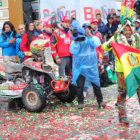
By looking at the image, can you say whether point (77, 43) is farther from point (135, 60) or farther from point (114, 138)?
point (114, 138)

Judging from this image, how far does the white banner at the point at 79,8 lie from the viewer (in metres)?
11.2

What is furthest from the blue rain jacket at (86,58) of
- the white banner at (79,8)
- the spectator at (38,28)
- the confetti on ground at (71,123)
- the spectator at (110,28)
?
the spectator at (110,28)

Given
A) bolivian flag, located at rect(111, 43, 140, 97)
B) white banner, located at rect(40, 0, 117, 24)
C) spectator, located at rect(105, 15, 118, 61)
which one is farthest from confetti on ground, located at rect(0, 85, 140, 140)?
white banner, located at rect(40, 0, 117, 24)

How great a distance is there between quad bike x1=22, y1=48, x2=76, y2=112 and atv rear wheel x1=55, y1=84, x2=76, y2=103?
1.7 inches

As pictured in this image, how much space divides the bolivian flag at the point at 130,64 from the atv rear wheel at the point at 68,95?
202cm

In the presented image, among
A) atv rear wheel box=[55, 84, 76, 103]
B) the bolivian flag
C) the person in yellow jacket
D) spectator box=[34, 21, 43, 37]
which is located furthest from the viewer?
spectator box=[34, 21, 43, 37]

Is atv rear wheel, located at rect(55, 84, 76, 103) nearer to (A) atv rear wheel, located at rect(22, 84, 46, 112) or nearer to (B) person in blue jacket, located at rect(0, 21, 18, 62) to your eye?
(A) atv rear wheel, located at rect(22, 84, 46, 112)

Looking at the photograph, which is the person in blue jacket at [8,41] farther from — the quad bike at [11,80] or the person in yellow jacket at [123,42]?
the person in yellow jacket at [123,42]

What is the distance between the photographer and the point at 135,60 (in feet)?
18.1

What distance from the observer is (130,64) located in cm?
544

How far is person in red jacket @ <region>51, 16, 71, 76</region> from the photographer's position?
787cm

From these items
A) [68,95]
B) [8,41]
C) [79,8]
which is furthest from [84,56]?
[79,8]

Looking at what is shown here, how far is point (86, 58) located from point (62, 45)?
150cm

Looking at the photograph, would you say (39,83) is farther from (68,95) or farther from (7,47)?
(7,47)
